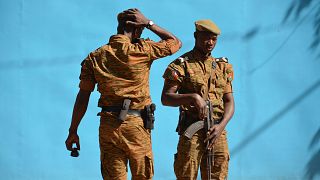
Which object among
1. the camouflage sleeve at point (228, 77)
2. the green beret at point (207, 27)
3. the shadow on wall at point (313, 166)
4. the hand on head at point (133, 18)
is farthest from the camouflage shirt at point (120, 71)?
the shadow on wall at point (313, 166)

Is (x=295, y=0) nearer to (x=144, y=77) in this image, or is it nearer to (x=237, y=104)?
(x=237, y=104)

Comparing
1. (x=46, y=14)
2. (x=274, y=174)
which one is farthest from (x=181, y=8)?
(x=274, y=174)

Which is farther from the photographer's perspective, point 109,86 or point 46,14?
point 46,14

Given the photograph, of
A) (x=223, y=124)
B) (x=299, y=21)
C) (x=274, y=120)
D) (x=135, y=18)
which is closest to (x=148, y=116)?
(x=223, y=124)

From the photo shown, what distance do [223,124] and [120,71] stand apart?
854mm

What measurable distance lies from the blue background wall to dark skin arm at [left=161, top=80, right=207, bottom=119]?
199cm

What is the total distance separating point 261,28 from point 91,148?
206 centimetres

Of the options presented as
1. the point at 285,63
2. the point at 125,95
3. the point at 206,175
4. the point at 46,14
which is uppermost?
the point at 46,14

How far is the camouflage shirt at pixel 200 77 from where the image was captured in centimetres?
531

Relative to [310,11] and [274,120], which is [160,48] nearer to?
[274,120]

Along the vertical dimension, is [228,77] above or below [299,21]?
below

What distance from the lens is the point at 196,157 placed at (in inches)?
207

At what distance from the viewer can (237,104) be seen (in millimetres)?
7422

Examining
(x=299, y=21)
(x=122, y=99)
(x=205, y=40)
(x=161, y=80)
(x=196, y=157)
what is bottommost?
(x=196, y=157)
